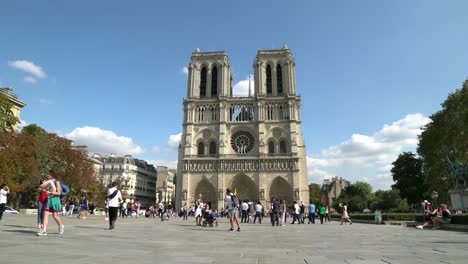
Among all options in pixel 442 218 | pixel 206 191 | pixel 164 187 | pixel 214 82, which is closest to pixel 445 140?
pixel 442 218

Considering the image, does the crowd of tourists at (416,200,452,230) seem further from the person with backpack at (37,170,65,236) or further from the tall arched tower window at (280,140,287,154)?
the tall arched tower window at (280,140,287,154)

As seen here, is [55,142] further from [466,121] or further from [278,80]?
[466,121]

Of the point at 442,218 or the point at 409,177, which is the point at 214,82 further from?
the point at 442,218

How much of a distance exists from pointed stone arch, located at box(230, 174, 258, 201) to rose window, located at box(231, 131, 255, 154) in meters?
4.64

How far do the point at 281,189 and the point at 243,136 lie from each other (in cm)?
1061

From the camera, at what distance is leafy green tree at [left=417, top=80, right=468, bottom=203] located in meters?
32.4

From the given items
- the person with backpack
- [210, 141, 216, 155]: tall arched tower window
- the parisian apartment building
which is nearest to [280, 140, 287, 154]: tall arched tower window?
[210, 141, 216, 155]: tall arched tower window

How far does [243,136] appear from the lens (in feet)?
195

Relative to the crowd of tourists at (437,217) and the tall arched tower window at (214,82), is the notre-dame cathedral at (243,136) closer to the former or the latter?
the tall arched tower window at (214,82)

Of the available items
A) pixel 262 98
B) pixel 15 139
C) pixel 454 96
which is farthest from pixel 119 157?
pixel 454 96

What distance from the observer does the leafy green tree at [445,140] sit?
32.4 metres

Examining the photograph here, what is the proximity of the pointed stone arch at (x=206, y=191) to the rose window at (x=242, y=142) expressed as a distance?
7224 mm

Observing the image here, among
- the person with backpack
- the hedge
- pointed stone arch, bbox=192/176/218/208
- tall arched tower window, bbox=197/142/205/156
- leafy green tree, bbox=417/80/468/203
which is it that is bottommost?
the hedge

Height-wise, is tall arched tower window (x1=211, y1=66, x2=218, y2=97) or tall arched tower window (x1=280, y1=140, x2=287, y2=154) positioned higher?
tall arched tower window (x1=211, y1=66, x2=218, y2=97)
